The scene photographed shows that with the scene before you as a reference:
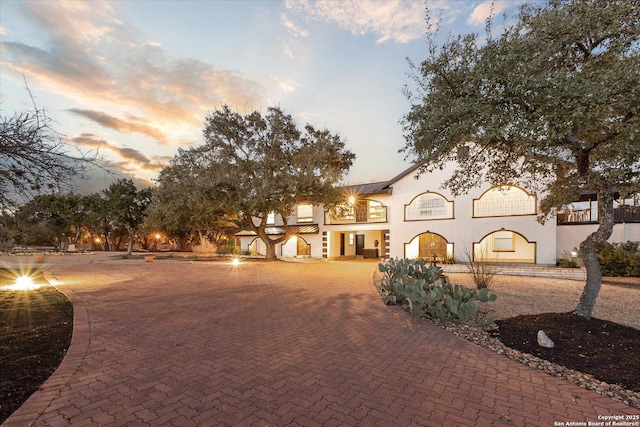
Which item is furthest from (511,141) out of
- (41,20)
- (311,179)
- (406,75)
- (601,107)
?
(311,179)

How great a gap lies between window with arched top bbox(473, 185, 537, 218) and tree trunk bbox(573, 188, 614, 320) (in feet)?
45.3

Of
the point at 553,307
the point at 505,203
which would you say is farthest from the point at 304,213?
the point at 553,307

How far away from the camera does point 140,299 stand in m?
9.34

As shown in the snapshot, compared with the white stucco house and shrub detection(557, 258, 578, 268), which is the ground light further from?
shrub detection(557, 258, 578, 268)

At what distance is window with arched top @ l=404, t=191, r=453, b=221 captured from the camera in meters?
22.1

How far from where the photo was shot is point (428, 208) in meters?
22.9

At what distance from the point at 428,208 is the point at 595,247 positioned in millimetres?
16435

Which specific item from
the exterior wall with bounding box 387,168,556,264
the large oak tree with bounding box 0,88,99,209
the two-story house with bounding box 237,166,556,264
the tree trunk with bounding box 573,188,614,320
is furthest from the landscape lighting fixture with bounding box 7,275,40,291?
the exterior wall with bounding box 387,168,556,264

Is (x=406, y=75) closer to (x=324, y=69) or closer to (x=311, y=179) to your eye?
(x=324, y=69)

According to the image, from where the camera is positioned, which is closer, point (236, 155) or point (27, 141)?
point (27, 141)

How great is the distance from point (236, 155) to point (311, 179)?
6805mm

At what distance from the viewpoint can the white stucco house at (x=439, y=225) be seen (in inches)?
760

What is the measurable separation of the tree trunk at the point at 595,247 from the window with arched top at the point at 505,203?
13796 millimetres

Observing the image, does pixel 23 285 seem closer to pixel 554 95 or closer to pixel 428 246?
pixel 554 95
